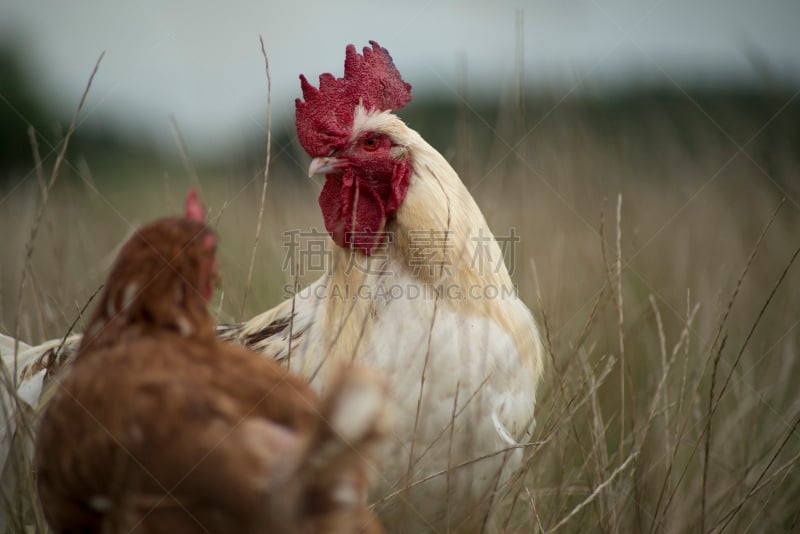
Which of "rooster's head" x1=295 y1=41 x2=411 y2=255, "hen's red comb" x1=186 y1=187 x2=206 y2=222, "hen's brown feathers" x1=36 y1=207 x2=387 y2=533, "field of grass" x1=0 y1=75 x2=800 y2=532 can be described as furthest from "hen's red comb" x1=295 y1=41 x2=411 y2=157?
"hen's brown feathers" x1=36 y1=207 x2=387 y2=533

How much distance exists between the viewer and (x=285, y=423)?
1819 millimetres

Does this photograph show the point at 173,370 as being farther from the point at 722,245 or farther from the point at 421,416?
the point at 722,245

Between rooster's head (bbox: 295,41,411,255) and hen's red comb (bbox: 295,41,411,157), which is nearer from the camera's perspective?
rooster's head (bbox: 295,41,411,255)

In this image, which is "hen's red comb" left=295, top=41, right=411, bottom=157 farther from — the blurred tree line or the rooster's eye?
the blurred tree line

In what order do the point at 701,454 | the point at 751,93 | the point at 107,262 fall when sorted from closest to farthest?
1. the point at 701,454
2. the point at 107,262
3. the point at 751,93

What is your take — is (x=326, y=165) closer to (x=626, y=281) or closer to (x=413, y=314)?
(x=413, y=314)

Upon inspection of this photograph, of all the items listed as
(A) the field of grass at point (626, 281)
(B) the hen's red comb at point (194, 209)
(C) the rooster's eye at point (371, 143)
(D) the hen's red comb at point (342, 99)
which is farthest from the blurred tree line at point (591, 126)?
(B) the hen's red comb at point (194, 209)

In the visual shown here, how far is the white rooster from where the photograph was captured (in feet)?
8.61

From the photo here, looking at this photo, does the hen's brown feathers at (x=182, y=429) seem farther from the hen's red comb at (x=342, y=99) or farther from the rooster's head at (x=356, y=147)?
the hen's red comb at (x=342, y=99)

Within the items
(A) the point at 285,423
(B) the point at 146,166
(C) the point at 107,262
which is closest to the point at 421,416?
(A) the point at 285,423

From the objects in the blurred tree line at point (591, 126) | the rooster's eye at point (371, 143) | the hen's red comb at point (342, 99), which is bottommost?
the rooster's eye at point (371, 143)

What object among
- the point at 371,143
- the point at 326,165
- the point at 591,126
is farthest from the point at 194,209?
the point at 591,126

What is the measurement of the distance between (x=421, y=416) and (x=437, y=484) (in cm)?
27

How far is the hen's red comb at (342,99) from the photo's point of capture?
3.01 m
